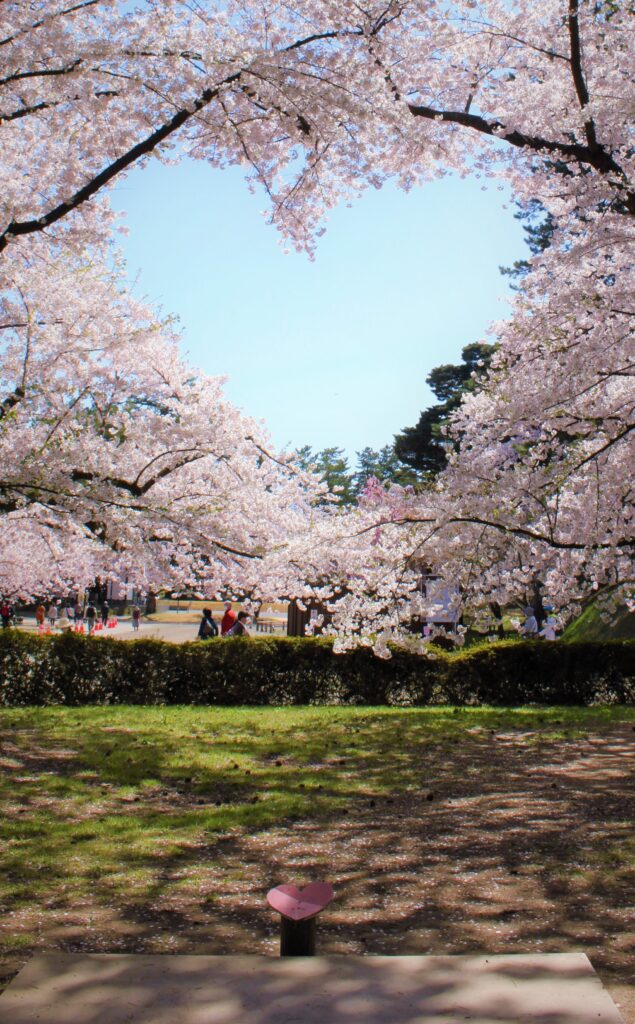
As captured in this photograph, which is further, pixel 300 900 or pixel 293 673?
pixel 293 673

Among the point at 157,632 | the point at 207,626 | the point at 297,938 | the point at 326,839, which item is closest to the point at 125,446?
the point at 326,839

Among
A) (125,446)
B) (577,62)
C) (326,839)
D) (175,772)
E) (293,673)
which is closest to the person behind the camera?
(326,839)

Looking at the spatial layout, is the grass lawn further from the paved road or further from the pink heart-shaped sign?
the paved road

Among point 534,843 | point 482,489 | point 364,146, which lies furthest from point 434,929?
point 364,146

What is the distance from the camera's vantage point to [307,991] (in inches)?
119

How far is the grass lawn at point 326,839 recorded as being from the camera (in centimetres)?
443

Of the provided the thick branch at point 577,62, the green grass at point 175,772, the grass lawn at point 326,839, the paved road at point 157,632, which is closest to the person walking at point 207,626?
the paved road at point 157,632

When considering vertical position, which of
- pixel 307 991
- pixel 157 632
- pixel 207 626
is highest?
pixel 207 626

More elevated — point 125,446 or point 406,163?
point 406,163

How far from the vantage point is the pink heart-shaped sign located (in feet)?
10.5

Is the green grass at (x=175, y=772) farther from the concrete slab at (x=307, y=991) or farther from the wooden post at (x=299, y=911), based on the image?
the wooden post at (x=299, y=911)

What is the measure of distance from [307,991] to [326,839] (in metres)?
3.26

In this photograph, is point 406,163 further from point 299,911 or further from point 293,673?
point 293,673

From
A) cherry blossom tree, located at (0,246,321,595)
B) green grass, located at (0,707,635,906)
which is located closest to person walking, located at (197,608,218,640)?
cherry blossom tree, located at (0,246,321,595)
